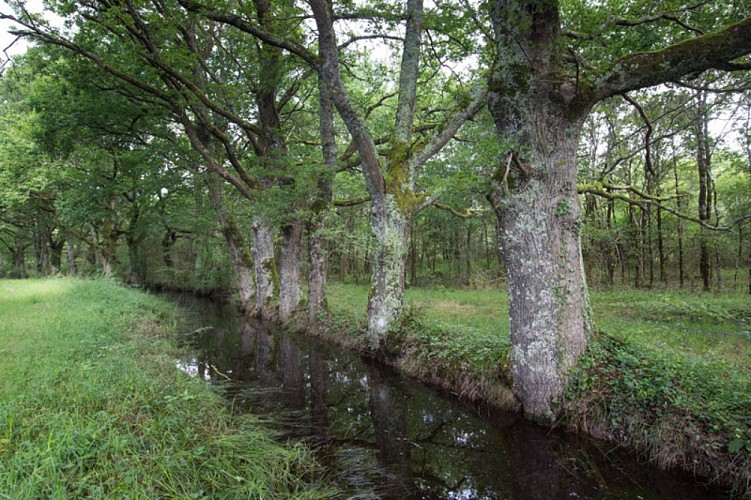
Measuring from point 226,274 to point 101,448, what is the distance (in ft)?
67.3

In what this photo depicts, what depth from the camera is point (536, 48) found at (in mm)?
5113

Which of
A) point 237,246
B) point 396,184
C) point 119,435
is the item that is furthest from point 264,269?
point 119,435

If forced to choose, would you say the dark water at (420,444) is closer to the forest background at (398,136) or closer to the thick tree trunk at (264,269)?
the forest background at (398,136)

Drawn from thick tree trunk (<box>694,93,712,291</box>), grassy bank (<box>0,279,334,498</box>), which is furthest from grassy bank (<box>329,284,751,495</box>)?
thick tree trunk (<box>694,93,712,291</box>)

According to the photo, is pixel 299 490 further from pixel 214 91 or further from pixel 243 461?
pixel 214 91

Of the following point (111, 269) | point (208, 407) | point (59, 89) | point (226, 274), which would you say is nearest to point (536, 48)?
point (208, 407)

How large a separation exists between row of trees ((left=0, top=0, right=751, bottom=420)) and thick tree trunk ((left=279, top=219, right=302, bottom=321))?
0.27ft

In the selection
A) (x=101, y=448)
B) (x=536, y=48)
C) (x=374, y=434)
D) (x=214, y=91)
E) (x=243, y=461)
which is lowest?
(x=374, y=434)

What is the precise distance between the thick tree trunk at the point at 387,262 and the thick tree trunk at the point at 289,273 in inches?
210

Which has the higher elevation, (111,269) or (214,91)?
(214,91)

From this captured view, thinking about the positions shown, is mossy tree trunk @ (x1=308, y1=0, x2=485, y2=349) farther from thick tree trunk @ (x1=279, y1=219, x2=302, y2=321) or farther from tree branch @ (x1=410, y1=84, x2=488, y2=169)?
thick tree trunk @ (x1=279, y1=219, x2=302, y2=321)

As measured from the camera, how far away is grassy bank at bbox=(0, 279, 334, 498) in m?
2.84

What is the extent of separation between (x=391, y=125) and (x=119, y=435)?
39.1 feet

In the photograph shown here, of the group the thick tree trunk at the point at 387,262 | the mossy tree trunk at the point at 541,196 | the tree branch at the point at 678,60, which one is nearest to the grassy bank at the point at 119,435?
the mossy tree trunk at the point at 541,196
